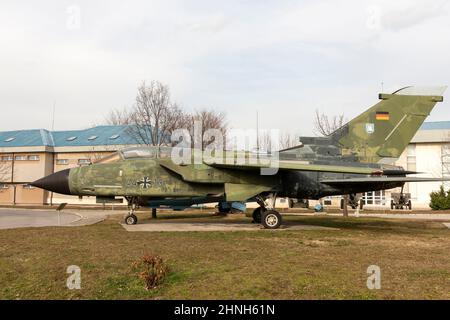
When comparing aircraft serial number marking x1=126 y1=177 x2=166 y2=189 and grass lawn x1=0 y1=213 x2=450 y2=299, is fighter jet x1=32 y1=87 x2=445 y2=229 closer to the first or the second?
aircraft serial number marking x1=126 y1=177 x2=166 y2=189

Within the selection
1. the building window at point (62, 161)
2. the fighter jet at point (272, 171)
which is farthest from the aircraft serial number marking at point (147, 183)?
the building window at point (62, 161)

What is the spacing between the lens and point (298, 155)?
15.6 metres

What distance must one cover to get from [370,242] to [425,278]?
439 cm

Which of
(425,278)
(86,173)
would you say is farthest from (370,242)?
(86,173)

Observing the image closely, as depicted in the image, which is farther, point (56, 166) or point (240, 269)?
point (56, 166)

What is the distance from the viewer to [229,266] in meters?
7.62

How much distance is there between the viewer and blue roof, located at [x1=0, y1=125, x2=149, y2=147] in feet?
176

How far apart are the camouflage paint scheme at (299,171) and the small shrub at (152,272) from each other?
7.49 meters

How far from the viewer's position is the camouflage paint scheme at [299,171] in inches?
587

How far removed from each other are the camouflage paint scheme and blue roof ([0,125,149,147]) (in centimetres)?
3752

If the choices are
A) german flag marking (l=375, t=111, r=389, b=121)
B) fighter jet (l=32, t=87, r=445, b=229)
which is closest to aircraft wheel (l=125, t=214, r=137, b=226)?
fighter jet (l=32, t=87, r=445, b=229)

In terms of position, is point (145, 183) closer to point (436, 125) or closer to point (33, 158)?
point (33, 158)

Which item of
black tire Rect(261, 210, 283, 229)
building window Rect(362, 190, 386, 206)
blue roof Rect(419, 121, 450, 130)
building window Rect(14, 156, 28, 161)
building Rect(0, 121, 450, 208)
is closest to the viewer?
black tire Rect(261, 210, 283, 229)
